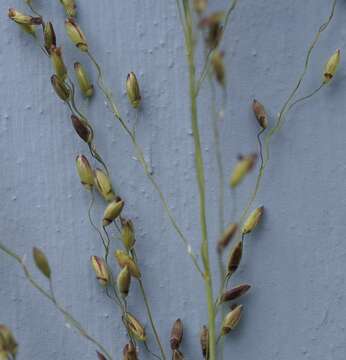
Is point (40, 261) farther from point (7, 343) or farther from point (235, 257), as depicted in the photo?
point (235, 257)

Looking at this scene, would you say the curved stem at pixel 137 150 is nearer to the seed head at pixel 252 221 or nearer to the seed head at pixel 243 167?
the seed head at pixel 252 221

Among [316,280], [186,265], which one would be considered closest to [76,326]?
[186,265]

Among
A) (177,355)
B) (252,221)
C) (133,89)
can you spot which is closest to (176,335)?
(177,355)

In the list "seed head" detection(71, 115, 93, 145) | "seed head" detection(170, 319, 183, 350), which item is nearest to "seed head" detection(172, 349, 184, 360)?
"seed head" detection(170, 319, 183, 350)

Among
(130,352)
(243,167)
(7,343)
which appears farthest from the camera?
(130,352)

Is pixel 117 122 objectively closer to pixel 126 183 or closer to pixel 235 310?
pixel 126 183

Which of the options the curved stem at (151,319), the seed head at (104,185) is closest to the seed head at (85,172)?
the seed head at (104,185)

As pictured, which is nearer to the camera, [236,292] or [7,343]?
[7,343]
